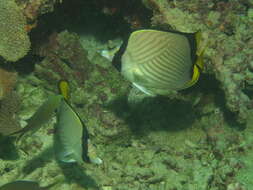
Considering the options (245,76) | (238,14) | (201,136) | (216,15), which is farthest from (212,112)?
(238,14)

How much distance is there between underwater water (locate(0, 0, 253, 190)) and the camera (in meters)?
3.43

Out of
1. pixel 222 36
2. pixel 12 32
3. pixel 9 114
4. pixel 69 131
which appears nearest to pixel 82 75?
pixel 9 114

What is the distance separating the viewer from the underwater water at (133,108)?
11.2ft

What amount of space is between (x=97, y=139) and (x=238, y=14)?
305 centimetres

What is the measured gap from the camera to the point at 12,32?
10.6ft

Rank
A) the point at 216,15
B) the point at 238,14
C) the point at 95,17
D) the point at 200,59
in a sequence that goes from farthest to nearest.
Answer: the point at 95,17, the point at 238,14, the point at 216,15, the point at 200,59

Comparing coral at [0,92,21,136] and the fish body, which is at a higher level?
the fish body

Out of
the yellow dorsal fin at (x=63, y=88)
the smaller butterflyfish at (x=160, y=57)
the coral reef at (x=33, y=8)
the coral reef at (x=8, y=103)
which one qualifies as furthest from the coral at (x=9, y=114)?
the smaller butterflyfish at (x=160, y=57)

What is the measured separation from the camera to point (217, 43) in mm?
3744

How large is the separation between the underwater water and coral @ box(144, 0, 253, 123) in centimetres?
1

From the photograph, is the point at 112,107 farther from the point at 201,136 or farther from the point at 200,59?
the point at 200,59

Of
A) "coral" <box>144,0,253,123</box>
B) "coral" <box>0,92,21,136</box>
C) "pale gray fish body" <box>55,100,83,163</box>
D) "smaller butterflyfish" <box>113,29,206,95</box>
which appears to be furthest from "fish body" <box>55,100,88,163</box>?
"coral" <box>144,0,253,123</box>

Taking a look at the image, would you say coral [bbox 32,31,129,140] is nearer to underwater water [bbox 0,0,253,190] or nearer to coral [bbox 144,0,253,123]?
underwater water [bbox 0,0,253,190]

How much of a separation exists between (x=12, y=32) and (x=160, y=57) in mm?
1758
